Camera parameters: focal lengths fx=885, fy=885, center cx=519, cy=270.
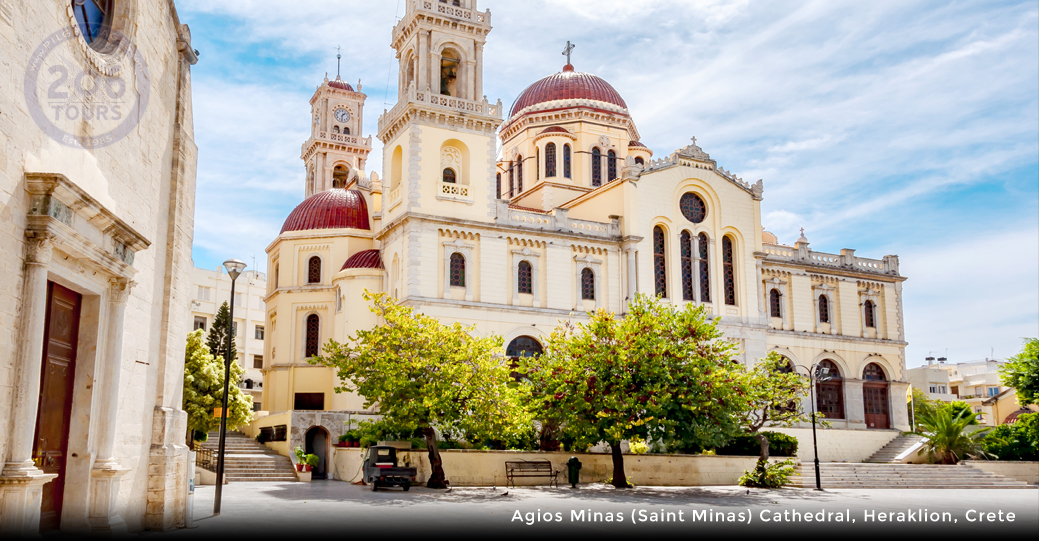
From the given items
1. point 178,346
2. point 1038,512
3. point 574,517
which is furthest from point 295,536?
point 1038,512

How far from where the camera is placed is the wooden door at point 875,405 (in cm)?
4472

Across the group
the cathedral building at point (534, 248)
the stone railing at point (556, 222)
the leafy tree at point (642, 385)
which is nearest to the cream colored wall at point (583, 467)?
the leafy tree at point (642, 385)

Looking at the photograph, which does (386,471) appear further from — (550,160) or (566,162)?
(566,162)

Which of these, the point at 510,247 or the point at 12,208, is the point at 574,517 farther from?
the point at 510,247

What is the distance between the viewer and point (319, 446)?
113 feet

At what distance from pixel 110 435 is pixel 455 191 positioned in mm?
25177

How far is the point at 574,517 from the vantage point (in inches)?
700

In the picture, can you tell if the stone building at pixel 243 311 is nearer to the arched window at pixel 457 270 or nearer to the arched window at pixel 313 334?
→ the arched window at pixel 313 334

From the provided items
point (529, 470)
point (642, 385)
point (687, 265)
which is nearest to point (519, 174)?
point (687, 265)

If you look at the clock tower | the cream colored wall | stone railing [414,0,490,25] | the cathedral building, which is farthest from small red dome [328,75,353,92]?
the cream colored wall

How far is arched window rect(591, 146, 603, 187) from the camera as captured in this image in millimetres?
47562

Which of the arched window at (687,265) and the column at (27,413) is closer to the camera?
the column at (27,413)

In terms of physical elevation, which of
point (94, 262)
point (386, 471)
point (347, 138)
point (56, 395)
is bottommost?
point (386, 471)

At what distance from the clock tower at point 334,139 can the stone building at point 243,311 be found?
13.5m
